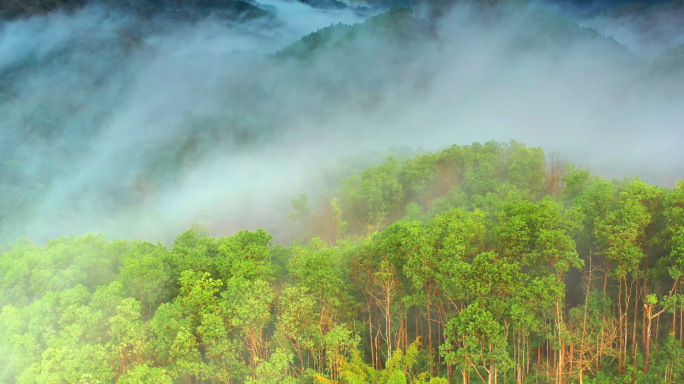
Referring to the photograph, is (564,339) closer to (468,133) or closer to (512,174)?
(512,174)

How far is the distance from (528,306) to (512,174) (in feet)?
90.4

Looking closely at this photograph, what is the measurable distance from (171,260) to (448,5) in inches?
8372

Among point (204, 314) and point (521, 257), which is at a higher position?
point (521, 257)

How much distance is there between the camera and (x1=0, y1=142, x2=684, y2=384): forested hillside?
20.4 metres

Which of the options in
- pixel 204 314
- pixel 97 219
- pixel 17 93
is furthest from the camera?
pixel 17 93

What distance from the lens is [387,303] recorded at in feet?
82.9

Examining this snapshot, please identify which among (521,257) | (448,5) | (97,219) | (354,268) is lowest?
(97,219)

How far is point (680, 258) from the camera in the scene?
2070 cm

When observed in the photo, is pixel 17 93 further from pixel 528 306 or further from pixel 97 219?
pixel 528 306

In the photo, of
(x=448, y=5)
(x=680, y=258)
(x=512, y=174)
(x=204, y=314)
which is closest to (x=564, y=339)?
(x=680, y=258)

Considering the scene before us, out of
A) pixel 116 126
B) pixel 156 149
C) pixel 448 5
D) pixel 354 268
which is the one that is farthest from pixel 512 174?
pixel 116 126

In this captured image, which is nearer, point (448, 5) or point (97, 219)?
point (97, 219)

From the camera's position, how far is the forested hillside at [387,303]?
2038 cm

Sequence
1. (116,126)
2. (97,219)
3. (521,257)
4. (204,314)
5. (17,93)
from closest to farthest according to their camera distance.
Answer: (204,314) < (521,257) < (97,219) < (17,93) < (116,126)
